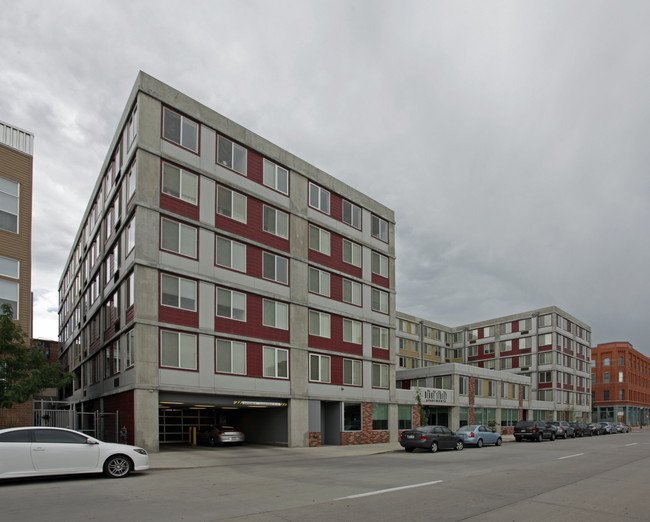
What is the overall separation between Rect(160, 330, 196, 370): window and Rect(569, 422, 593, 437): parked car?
36.9 metres

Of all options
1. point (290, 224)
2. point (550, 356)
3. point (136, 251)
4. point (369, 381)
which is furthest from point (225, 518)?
point (550, 356)

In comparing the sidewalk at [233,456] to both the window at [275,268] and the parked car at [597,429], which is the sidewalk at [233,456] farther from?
the parked car at [597,429]

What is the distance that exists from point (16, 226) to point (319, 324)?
1684 centimetres

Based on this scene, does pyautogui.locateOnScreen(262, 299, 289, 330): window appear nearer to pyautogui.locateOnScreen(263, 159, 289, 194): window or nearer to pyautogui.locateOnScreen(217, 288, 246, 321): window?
pyautogui.locateOnScreen(217, 288, 246, 321): window

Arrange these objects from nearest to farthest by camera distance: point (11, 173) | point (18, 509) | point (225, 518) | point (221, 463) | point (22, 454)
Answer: point (225, 518), point (18, 509), point (22, 454), point (221, 463), point (11, 173)

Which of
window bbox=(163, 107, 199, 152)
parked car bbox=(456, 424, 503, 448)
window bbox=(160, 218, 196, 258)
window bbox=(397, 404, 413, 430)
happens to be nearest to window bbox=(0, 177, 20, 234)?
window bbox=(160, 218, 196, 258)

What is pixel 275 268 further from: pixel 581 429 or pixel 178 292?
pixel 581 429

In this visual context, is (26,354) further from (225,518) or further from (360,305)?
(360,305)

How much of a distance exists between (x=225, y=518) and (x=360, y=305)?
27.5 metres

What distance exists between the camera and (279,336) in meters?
30.2

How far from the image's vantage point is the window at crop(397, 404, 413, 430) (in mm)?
38750

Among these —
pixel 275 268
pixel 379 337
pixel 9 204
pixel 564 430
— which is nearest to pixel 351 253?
pixel 379 337

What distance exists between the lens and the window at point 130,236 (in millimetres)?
25284

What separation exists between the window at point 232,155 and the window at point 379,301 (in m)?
13.5
